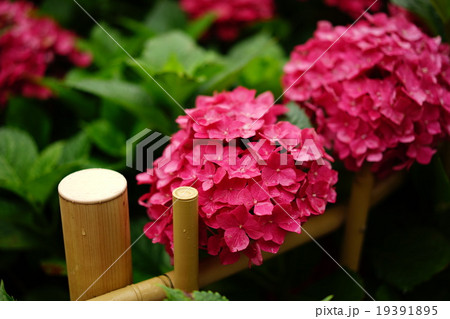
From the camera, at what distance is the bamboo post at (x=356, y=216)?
3.62 ft

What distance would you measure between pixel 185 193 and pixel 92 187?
0.55ft

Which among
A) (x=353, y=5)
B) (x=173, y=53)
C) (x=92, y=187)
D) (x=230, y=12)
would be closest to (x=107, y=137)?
(x=173, y=53)

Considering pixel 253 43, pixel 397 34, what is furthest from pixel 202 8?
pixel 397 34

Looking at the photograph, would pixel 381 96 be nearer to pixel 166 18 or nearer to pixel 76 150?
pixel 76 150

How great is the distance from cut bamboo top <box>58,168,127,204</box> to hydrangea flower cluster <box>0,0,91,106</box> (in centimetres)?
89

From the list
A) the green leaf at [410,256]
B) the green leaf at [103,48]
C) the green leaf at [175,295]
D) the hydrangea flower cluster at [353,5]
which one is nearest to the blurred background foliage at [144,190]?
the green leaf at [410,256]

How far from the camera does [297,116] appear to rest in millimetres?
1065

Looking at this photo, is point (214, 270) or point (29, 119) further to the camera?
point (29, 119)

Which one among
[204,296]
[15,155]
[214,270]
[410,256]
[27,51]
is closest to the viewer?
[204,296]

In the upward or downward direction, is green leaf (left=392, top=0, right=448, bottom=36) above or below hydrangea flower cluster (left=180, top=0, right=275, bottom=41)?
above

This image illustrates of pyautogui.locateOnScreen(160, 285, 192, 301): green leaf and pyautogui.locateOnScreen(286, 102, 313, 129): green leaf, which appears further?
pyautogui.locateOnScreen(286, 102, 313, 129): green leaf

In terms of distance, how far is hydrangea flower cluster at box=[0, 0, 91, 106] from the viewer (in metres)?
1.55

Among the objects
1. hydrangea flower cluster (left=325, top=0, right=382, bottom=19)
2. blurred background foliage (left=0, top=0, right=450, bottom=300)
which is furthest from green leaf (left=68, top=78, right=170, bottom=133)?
hydrangea flower cluster (left=325, top=0, right=382, bottom=19)

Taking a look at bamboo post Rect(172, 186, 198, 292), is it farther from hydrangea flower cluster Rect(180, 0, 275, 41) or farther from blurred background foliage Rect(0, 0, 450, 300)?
hydrangea flower cluster Rect(180, 0, 275, 41)
